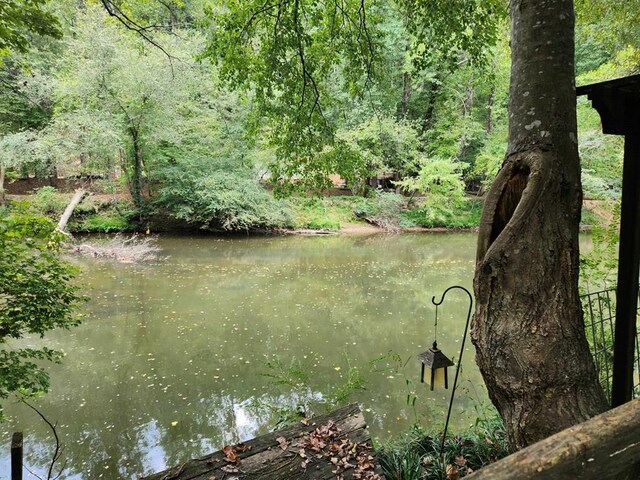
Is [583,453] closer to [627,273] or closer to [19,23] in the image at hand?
[627,273]

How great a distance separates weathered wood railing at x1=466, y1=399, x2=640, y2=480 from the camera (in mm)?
693

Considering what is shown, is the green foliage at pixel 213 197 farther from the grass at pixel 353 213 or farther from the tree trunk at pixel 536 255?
the tree trunk at pixel 536 255

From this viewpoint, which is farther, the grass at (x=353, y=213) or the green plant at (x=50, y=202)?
the grass at (x=353, y=213)

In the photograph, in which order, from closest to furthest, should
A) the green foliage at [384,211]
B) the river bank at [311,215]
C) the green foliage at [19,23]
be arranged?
the green foliage at [19,23]
the river bank at [311,215]
the green foliage at [384,211]

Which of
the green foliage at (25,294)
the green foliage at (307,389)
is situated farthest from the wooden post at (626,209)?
the green foliage at (25,294)

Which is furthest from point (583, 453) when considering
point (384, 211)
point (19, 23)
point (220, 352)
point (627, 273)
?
point (384, 211)

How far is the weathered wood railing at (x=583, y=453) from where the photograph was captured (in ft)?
2.27

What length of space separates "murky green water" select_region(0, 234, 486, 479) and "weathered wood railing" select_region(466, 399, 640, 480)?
11.9ft

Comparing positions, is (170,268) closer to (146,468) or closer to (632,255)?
(146,468)

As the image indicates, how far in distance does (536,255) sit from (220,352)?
16.5 ft

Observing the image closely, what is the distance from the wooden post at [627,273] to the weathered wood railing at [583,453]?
1.55 m

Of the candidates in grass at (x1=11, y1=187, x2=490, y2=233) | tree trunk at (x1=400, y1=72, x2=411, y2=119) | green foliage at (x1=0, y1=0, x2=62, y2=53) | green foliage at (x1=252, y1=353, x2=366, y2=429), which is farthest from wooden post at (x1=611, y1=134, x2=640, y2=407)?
tree trunk at (x1=400, y1=72, x2=411, y2=119)

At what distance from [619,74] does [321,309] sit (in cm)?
712

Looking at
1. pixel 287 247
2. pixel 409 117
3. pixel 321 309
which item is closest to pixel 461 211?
pixel 409 117
